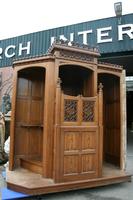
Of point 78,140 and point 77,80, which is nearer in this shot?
point 78,140

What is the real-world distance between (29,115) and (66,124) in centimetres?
159

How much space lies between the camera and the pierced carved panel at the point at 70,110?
4551 mm

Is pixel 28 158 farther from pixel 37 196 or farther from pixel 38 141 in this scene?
pixel 37 196

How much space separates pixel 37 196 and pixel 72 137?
1201mm

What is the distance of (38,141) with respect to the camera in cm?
590

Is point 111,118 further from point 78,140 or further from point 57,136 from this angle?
point 57,136

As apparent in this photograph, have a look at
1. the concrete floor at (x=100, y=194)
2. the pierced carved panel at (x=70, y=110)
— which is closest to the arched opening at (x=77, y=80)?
the pierced carved panel at (x=70, y=110)

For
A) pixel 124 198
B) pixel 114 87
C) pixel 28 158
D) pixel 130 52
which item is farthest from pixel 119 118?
pixel 130 52

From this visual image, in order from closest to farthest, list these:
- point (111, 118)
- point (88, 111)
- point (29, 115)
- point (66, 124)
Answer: point (66, 124) → point (88, 111) → point (29, 115) → point (111, 118)

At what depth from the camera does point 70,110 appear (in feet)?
15.1

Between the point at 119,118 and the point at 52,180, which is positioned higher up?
the point at 119,118

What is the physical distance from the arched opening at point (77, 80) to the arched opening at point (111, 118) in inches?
22.1

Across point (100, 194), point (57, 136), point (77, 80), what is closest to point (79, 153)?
point (57, 136)

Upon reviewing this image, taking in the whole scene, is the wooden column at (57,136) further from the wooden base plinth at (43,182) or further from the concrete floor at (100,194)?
the concrete floor at (100,194)
